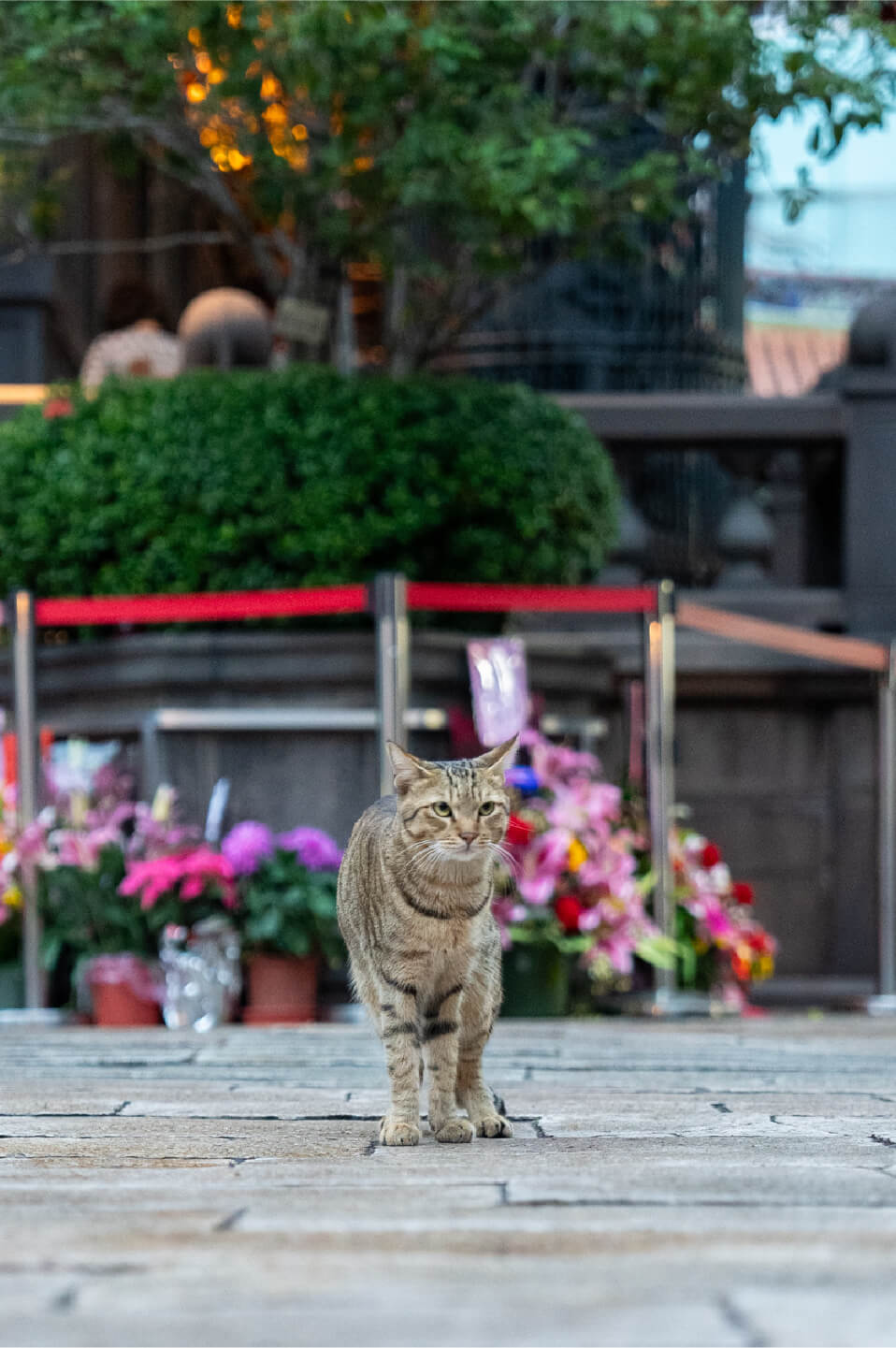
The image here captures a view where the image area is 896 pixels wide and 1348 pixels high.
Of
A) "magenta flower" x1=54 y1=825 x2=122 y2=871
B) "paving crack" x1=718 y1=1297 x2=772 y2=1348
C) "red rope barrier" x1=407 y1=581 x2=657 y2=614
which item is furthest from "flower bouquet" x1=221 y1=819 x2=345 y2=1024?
"paving crack" x1=718 y1=1297 x2=772 y2=1348

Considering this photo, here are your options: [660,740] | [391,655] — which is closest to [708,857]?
[660,740]

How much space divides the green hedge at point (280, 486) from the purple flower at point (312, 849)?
1217mm

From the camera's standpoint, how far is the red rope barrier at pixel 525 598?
8547 millimetres

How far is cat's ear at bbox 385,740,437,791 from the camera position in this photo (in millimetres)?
4184

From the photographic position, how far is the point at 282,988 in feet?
27.6

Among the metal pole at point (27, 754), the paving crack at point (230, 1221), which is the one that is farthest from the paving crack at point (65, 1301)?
the metal pole at point (27, 754)

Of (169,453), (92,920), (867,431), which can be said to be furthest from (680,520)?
(92,920)

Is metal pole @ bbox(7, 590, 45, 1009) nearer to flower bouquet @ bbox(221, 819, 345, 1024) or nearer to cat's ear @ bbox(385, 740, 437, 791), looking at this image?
flower bouquet @ bbox(221, 819, 345, 1024)

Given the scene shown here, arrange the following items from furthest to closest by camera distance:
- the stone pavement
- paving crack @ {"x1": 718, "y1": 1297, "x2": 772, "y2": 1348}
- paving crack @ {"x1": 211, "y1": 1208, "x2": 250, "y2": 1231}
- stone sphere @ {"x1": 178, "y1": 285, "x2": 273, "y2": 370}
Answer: stone sphere @ {"x1": 178, "y1": 285, "x2": 273, "y2": 370} → paving crack @ {"x1": 211, "y1": 1208, "x2": 250, "y2": 1231} → the stone pavement → paving crack @ {"x1": 718, "y1": 1297, "x2": 772, "y2": 1348}

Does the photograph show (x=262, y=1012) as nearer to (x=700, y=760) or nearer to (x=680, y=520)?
(x=700, y=760)

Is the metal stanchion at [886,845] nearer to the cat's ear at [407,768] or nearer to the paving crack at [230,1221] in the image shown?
the cat's ear at [407,768]

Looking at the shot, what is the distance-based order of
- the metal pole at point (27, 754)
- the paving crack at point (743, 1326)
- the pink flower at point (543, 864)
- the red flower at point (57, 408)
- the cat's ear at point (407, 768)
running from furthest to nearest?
the red flower at point (57, 408) < the metal pole at point (27, 754) < the pink flower at point (543, 864) < the cat's ear at point (407, 768) < the paving crack at point (743, 1326)

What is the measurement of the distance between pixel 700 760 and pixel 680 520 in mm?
1784

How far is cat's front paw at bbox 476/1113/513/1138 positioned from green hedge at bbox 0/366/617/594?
190 inches
